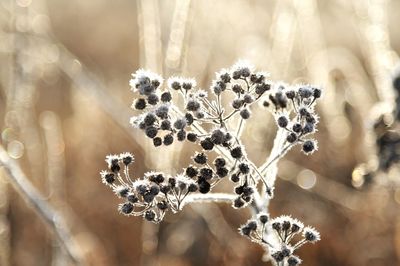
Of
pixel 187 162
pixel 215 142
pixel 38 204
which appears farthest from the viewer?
pixel 187 162

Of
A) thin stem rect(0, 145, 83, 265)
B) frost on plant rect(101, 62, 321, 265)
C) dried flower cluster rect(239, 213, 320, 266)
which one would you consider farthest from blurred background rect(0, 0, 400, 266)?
dried flower cluster rect(239, 213, 320, 266)

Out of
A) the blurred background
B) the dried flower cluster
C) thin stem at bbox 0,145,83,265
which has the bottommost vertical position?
the dried flower cluster

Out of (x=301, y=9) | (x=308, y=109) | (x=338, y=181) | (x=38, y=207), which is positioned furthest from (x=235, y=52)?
(x=308, y=109)

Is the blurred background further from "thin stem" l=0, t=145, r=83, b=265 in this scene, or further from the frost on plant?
the frost on plant

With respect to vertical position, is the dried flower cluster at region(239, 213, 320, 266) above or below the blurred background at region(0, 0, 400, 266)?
below

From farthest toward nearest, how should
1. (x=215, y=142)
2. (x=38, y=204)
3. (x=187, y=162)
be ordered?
(x=187, y=162), (x=38, y=204), (x=215, y=142)

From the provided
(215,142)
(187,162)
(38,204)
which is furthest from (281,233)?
(187,162)

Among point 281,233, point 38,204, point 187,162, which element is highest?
point 187,162

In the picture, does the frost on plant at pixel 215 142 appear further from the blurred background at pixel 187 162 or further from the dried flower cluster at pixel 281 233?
the blurred background at pixel 187 162

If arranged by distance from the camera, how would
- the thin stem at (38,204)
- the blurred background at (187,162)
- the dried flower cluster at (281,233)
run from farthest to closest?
1. the blurred background at (187,162)
2. the thin stem at (38,204)
3. the dried flower cluster at (281,233)

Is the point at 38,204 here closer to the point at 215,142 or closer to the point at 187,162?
the point at 215,142

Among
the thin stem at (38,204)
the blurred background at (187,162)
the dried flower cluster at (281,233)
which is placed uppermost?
the blurred background at (187,162)

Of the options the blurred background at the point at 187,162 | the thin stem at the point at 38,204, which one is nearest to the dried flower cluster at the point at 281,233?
the thin stem at the point at 38,204
